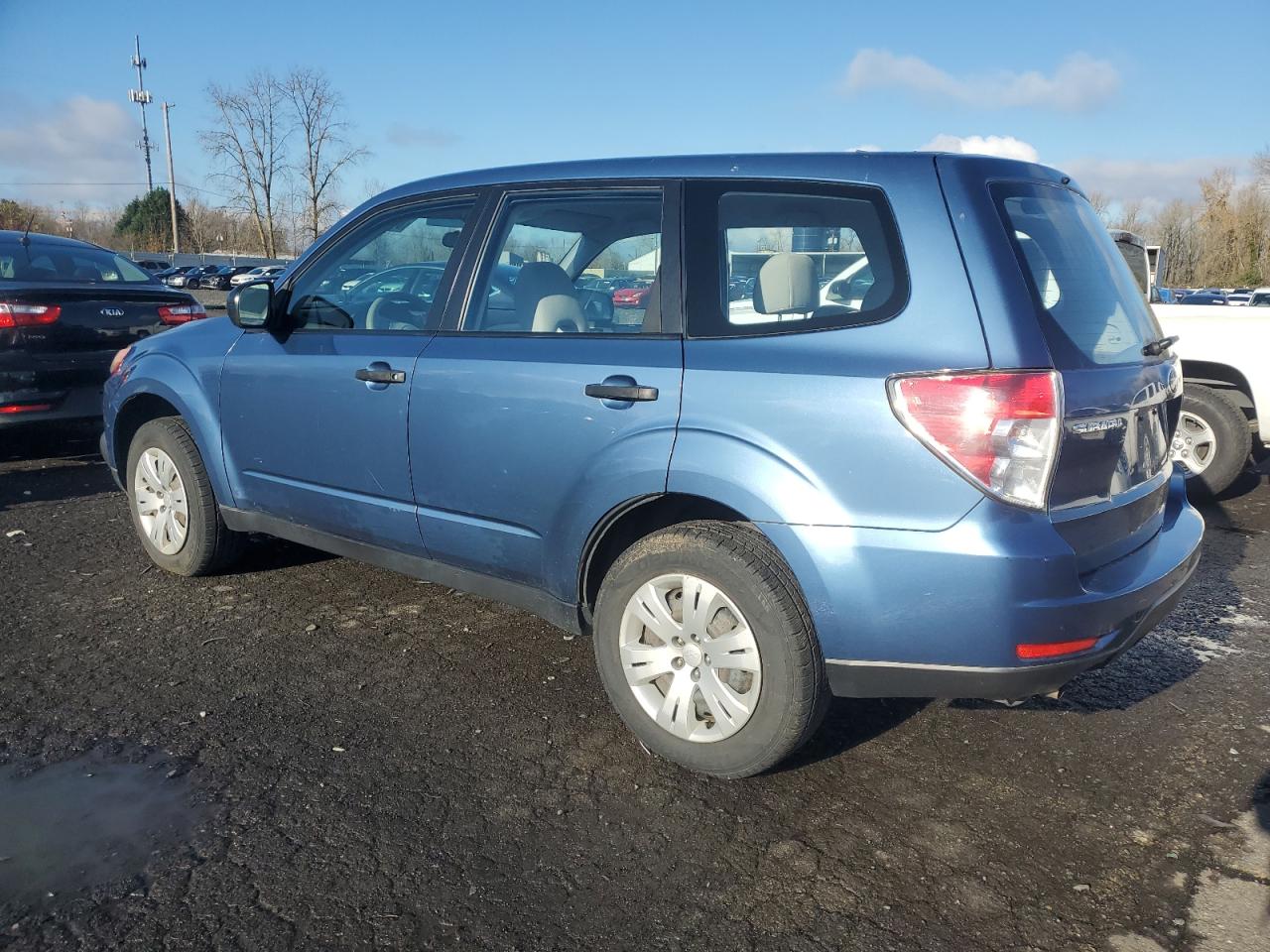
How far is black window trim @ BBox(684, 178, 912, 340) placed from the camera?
2.86 m

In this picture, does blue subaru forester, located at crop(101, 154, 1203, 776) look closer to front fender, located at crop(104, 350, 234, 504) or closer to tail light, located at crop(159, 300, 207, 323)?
front fender, located at crop(104, 350, 234, 504)

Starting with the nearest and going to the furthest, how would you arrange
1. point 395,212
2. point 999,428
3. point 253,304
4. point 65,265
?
point 999,428
point 395,212
point 253,304
point 65,265

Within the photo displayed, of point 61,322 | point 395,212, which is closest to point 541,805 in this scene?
point 395,212

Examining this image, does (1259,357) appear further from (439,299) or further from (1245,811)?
(439,299)

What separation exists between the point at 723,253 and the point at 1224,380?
5.38m

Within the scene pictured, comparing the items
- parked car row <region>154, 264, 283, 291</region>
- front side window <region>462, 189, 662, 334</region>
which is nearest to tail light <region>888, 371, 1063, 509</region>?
front side window <region>462, 189, 662, 334</region>

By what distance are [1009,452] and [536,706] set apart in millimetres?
1899

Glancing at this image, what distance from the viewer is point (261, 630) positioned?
436 cm

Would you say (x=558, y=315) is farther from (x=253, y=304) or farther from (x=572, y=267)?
(x=253, y=304)

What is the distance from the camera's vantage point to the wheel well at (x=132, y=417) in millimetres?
5090

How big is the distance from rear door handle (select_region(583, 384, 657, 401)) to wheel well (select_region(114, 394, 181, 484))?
276 cm

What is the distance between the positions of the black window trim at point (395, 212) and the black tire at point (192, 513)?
3.04 ft

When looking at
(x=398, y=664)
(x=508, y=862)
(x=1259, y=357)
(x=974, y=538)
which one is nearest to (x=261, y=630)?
(x=398, y=664)

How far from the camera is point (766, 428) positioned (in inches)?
114
